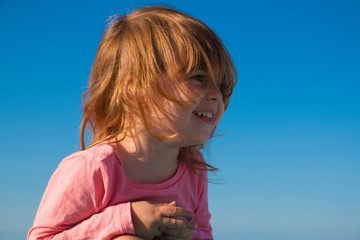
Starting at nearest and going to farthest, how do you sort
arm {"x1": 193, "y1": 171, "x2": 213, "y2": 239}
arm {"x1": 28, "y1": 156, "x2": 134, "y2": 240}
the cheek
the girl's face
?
arm {"x1": 28, "y1": 156, "x2": 134, "y2": 240} → the girl's face → the cheek → arm {"x1": 193, "y1": 171, "x2": 213, "y2": 239}

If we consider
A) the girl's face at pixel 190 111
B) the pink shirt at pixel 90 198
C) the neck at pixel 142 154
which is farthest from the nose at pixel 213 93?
the pink shirt at pixel 90 198

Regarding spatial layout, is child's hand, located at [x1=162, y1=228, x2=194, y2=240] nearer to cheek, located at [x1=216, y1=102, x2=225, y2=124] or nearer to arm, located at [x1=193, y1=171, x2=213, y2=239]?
arm, located at [x1=193, y1=171, x2=213, y2=239]

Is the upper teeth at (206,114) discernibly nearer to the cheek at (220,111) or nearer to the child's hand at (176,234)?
the cheek at (220,111)

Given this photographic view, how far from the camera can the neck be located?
85.5 inches

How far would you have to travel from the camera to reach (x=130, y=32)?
90.7 inches

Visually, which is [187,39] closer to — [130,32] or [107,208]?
[130,32]

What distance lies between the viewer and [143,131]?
2.16 meters

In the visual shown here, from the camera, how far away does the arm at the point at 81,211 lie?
1920 millimetres

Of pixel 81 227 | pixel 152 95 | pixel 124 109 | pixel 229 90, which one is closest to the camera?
pixel 81 227

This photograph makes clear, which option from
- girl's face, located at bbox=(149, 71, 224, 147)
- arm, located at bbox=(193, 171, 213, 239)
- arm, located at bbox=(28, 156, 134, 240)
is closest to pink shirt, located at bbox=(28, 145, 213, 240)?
arm, located at bbox=(28, 156, 134, 240)

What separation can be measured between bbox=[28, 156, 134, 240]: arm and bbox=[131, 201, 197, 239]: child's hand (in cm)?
5

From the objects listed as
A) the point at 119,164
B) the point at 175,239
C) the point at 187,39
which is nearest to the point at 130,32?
the point at 187,39

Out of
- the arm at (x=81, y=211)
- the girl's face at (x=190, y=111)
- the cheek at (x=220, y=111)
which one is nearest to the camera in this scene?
the arm at (x=81, y=211)

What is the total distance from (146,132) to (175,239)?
57cm
